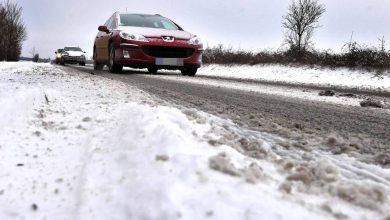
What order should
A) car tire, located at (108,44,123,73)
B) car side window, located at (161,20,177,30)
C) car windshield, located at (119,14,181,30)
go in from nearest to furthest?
car tire, located at (108,44,123,73), car windshield, located at (119,14,181,30), car side window, located at (161,20,177,30)

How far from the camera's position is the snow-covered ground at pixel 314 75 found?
13.7m

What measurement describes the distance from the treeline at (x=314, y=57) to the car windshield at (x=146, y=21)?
7900 mm

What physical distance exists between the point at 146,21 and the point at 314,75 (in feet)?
27.0

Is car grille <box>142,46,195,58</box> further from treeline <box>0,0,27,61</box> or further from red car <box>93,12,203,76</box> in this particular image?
treeline <box>0,0,27,61</box>

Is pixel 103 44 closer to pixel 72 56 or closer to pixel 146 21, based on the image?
pixel 146 21

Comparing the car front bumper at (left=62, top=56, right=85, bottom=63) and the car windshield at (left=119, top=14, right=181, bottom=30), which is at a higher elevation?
the car windshield at (left=119, top=14, right=181, bottom=30)

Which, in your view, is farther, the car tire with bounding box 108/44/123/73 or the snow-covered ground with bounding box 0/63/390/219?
the car tire with bounding box 108/44/123/73

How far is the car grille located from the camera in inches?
382

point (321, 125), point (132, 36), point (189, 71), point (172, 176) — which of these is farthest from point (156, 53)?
point (172, 176)

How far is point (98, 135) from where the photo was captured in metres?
2.65

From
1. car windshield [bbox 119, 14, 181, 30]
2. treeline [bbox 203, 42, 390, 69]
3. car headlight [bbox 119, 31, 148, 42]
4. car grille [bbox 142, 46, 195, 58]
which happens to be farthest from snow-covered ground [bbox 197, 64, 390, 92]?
car headlight [bbox 119, 31, 148, 42]

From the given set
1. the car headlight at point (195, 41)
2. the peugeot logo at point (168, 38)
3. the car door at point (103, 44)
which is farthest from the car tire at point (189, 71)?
the car door at point (103, 44)

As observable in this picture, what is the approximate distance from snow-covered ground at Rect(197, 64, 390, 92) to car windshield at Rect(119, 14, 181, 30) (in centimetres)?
323

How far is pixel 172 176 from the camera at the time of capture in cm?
158
